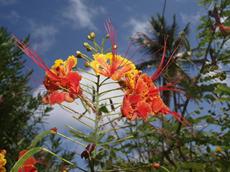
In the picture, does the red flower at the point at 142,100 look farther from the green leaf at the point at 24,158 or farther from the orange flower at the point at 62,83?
the green leaf at the point at 24,158

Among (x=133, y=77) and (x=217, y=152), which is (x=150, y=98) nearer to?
(x=133, y=77)

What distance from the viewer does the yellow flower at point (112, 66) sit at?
1714 millimetres

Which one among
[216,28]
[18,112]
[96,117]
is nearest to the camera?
[96,117]

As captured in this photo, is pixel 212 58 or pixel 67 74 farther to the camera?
pixel 212 58

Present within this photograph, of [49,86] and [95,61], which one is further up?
[95,61]

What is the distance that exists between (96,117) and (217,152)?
7.74 feet

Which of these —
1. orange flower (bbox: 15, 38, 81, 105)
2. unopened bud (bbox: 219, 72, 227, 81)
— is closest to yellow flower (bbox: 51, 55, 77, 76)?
orange flower (bbox: 15, 38, 81, 105)

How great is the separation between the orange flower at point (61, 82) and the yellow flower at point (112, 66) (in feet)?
0.31

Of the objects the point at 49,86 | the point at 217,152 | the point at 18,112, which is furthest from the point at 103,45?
the point at 18,112

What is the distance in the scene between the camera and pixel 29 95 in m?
5.44

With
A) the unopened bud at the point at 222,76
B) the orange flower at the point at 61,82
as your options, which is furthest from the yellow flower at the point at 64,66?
the unopened bud at the point at 222,76

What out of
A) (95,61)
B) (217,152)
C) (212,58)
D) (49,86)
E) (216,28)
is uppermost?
(216,28)

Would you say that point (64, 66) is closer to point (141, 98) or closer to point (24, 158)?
point (141, 98)

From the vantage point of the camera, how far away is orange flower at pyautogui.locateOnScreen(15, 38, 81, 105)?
1634 millimetres
